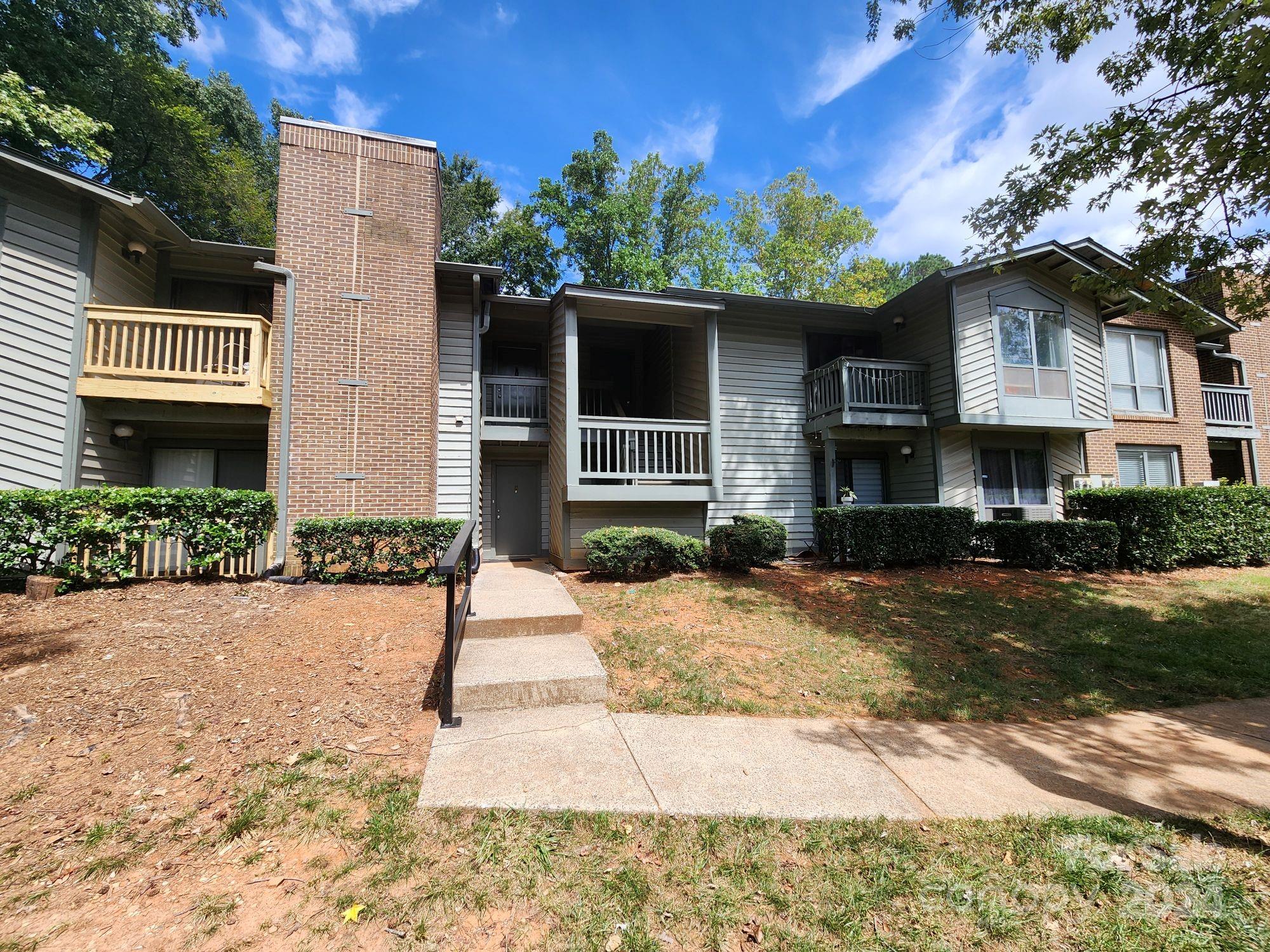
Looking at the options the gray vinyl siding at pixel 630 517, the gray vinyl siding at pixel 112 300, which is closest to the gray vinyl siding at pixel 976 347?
the gray vinyl siding at pixel 630 517

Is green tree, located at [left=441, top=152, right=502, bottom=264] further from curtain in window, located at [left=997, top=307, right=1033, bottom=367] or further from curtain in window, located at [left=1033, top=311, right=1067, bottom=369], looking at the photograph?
curtain in window, located at [left=1033, top=311, right=1067, bottom=369]

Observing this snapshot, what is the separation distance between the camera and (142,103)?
15086 millimetres

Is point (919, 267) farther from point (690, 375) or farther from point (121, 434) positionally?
point (121, 434)

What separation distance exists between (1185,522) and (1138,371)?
5.40 m

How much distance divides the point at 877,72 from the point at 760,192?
66.1 feet

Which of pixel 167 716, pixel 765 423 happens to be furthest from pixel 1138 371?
pixel 167 716

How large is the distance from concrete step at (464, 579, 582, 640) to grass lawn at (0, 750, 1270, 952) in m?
2.31

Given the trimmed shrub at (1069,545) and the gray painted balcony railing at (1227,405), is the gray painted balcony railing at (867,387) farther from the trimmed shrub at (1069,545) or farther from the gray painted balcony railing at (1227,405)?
the gray painted balcony railing at (1227,405)

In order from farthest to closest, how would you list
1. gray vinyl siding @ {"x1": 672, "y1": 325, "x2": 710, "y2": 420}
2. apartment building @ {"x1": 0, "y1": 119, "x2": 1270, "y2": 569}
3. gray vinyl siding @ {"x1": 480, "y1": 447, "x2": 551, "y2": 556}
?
gray vinyl siding @ {"x1": 480, "y1": 447, "x2": 551, "y2": 556}, gray vinyl siding @ {"x1": 672, "y1": 325, "x2": 710, "y2": 420}, apartment building @ {"x1": 0, "y1": 119, "x2": 1270, "y2": 569}

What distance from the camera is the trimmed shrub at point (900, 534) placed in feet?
29.8

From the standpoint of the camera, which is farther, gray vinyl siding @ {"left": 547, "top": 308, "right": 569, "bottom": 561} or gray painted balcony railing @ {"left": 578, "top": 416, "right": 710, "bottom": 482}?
gray vinyl siding @ {"left": 547, "top": 308, "right": 569, "bottom": 561}

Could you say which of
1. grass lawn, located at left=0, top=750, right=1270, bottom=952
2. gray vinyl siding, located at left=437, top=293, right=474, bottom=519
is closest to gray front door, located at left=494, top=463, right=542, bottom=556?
gray vinyl siding, located at left=437, top=293, right=474, bottom=519

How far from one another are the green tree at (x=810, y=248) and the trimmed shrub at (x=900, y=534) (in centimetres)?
1883

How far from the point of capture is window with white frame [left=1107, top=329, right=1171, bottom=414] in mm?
12664
